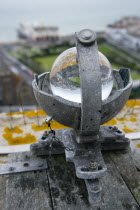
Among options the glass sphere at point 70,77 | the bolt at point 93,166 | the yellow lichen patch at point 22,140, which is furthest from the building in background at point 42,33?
the bolt at point 93,166

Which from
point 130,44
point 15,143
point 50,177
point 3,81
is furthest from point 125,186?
point 130,44

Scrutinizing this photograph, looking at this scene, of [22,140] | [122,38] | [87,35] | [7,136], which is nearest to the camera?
[87,35]

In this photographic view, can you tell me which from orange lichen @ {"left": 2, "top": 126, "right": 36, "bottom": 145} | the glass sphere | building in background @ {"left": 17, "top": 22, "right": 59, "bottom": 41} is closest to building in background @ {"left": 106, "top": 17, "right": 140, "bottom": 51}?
building in background @ {"left": 17, "top": 22, "right": 59, "bottom": 41}

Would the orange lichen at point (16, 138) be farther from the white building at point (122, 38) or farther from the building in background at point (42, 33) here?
the building in background at point (42, 33)

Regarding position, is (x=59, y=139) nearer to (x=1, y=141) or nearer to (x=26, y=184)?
(x=26, y=184)

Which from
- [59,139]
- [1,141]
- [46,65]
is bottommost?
[46,65]

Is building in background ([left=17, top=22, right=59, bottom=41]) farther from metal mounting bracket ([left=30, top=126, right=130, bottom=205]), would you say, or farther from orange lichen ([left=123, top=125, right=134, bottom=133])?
metal mounting bracket ([left=30, top=126, right=130, bottom=205])

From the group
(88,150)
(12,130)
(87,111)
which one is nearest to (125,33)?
(12,130)

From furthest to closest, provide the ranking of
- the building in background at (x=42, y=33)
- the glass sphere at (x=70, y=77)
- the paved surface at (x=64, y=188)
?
the building in background at (x=42, y=33), the glass sphere at (x=70, y=77), the paved surface at (x=64, y=188)

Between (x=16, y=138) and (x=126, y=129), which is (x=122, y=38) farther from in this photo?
(x=16, y=138)
